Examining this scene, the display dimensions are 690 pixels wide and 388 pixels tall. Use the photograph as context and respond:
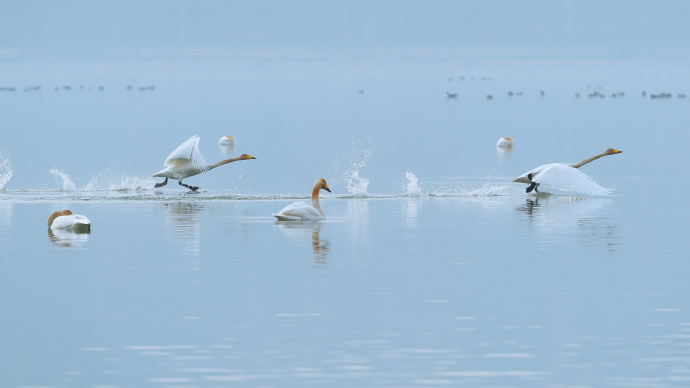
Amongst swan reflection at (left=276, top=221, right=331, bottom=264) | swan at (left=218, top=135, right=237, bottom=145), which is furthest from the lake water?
swan at (left=218, top=135, right=237, bottom=145)

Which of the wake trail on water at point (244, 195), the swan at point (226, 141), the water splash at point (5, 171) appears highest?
the swan at point (226, 141)

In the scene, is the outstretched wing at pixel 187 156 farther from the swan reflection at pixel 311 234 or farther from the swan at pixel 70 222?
the swan at pixel 70 222

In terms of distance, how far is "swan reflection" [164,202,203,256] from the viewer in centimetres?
1955

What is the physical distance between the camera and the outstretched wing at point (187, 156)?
1083 inches

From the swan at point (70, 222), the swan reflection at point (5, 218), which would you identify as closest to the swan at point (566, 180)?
the swan at point (70, 222)

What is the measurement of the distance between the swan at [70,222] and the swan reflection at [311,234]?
3257 mm

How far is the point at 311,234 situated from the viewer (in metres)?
20.8

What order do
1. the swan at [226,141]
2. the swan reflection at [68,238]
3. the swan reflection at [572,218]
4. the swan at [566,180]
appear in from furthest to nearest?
the swan at [226,141] < the swan at [566,180] < the swan reflection at [572,218] < the swan reflection at [68,238]

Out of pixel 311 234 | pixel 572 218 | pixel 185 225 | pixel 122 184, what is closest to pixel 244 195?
pixel 122 184

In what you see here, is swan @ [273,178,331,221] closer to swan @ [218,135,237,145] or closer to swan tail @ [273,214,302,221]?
swan tail @ [273,214,302,221]

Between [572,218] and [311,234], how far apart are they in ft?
17.8

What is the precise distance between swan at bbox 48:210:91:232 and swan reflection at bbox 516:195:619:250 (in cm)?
749

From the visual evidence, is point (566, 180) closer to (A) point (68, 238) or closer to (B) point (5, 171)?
(A) point (68, 238)

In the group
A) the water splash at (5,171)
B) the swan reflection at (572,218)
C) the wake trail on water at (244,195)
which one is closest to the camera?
the swan reflection at (572,218)
